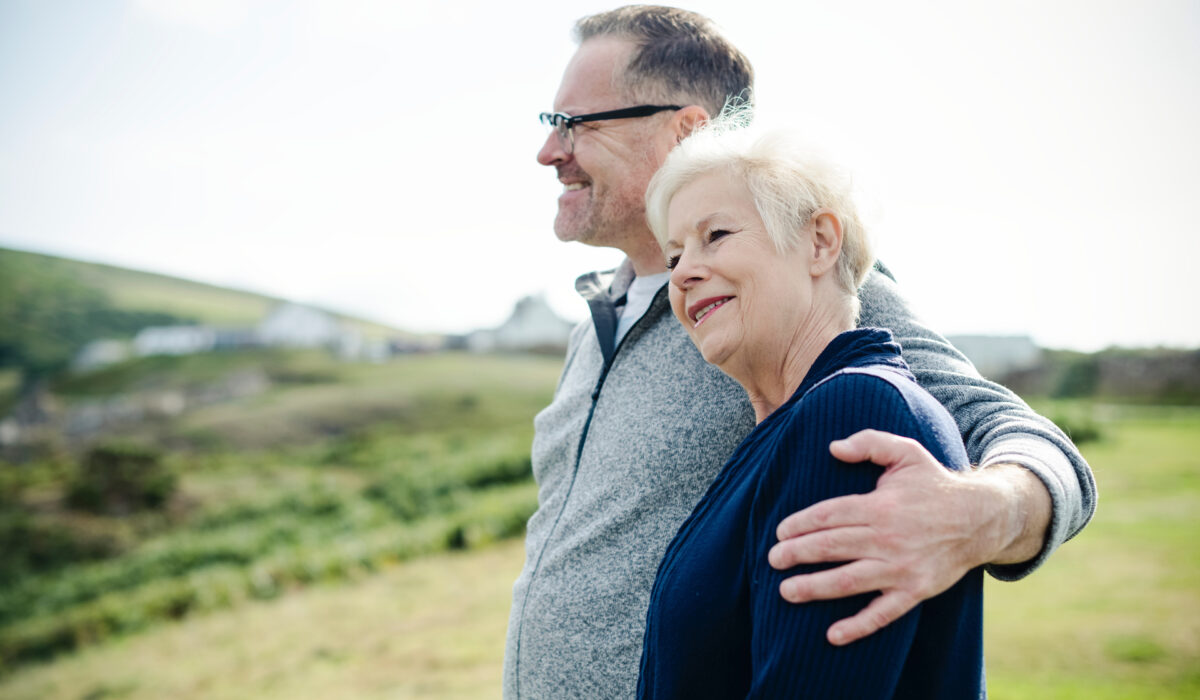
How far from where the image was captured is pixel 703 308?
136cm

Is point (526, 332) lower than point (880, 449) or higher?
higher

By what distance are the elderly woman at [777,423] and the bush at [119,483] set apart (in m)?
22.7

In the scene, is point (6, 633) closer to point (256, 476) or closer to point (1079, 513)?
point (256, 476)

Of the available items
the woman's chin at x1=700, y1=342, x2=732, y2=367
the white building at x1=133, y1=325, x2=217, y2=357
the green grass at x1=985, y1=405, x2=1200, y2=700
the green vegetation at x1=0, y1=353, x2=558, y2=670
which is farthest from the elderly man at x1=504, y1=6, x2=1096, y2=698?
the white building at x1=133, y1=325, x2=217, y2=357

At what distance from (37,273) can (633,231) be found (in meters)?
51.8

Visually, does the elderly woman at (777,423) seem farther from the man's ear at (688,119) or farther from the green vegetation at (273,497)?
the green vegetation at (273,497)

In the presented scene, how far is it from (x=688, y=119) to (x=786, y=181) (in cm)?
97

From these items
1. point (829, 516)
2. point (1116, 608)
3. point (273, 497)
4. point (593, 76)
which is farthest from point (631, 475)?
point (273, 497)

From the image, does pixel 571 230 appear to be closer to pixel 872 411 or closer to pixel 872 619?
pixel 872 411

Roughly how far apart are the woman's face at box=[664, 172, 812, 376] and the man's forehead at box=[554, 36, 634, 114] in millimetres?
955

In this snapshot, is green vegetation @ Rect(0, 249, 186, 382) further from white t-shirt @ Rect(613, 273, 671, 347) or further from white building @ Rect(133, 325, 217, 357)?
white t-shirt @ Rect(613, 273, 671, 347)

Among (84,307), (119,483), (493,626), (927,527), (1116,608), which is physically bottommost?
(119,483)

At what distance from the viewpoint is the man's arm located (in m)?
0.88

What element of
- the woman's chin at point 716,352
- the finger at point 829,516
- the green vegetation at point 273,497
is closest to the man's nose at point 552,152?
the woman's chin at point 716,352
